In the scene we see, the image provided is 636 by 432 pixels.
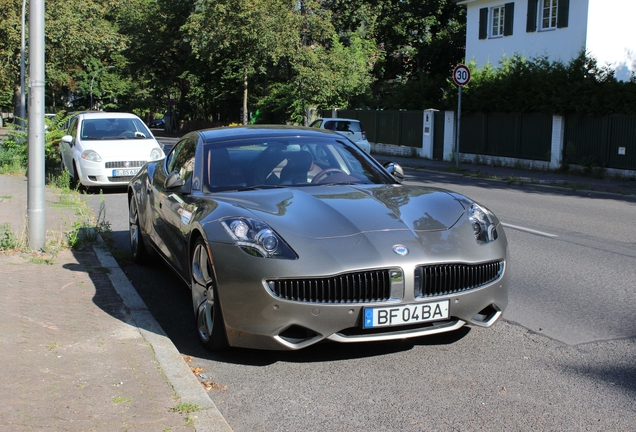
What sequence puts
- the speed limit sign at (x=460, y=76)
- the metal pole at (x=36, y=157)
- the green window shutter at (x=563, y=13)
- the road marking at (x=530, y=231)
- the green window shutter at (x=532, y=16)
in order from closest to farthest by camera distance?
the metal pole at (x=36, y=157) → the road marking at (x=530, y=231) → the speed limit sign at (x=460, y=76) → the green window shutter at (x=563, y=13) → the green window shutter at (x=532, y=16)

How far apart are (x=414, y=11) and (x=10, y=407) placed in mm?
49192

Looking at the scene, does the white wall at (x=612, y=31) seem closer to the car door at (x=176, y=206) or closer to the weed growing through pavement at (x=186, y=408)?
the car door at (x=176, y=206)

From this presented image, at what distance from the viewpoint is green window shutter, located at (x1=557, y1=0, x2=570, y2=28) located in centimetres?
3048

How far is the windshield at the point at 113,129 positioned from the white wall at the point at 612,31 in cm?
2118

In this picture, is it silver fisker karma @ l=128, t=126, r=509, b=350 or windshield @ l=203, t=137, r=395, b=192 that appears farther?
windshield @ l=203, t=137, r=395, b=192

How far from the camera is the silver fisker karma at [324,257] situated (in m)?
4.20

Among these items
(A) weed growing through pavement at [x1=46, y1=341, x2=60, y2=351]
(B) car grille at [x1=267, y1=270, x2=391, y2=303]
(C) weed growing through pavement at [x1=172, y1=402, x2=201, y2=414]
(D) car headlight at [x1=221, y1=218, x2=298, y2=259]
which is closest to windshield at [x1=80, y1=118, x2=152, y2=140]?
(A) weed growing through pavement at [x1=46, y1=341, x2=60, y2=351]

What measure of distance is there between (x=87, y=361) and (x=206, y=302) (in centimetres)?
83

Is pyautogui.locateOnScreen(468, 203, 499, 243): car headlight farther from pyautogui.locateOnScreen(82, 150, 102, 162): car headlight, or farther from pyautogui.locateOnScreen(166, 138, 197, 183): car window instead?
pyautogui.locateOnScreen(82, 150, 102, 162): car headlight

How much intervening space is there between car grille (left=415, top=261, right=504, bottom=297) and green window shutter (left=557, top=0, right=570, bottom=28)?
28974 millimetres

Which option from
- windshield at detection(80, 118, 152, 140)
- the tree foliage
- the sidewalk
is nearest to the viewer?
the sidewalk

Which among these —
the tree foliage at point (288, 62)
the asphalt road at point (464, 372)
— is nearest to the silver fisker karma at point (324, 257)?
the asphalt road at point (464, 372)

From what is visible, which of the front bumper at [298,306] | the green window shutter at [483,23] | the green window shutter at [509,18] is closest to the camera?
the front bumper at [298,306]

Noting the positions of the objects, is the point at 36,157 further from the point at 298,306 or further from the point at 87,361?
the point at 298,306
